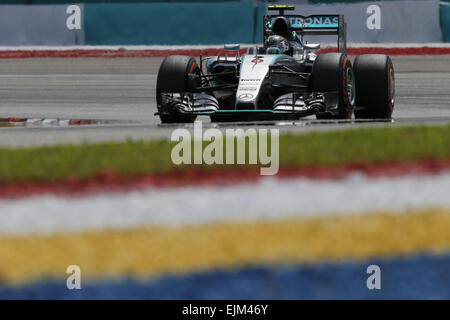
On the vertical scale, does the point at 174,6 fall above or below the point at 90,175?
above

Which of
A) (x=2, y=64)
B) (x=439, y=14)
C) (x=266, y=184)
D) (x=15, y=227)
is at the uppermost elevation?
(x=439, y=14)

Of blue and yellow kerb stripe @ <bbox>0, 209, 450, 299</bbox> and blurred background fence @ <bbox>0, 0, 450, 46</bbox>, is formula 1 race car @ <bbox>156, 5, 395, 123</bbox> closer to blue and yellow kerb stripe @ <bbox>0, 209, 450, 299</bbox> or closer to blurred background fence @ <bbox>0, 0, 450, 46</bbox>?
blue and yellow kerb stripe @ <bbox>0, 209, 450, 299</bbox>

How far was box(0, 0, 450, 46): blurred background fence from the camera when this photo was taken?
20875mm

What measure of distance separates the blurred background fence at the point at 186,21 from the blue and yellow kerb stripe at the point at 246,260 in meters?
18.3

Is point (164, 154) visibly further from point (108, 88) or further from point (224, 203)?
point (108, 88)

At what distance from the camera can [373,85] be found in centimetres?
964

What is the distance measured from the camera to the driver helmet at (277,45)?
10.3 meters

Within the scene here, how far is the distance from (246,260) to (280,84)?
22.8 ft

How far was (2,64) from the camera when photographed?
19656 millimetres

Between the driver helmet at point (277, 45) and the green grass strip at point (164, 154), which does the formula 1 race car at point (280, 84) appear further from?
the green grass strip at point (164, 154)

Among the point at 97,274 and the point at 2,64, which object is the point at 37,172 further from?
the point at 2,64

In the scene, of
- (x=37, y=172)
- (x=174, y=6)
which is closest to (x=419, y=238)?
(x=37, y=172)

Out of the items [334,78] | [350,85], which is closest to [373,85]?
[350,85]

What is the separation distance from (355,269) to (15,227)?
3.82 ft
